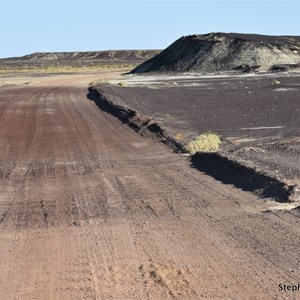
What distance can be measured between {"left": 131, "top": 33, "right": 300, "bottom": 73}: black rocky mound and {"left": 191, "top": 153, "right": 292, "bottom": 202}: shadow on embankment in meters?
75.1

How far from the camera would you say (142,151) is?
18922 mm

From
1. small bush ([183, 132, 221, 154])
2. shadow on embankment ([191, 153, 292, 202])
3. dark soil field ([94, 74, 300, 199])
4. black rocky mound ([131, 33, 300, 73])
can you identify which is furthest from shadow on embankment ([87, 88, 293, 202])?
black rocky mound ([131, 33, 300, 73])

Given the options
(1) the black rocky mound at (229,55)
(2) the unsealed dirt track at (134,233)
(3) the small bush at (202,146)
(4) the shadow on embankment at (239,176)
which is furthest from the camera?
(1) the black rocky mound at (229,55)

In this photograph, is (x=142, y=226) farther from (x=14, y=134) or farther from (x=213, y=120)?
(x=213, y=120)

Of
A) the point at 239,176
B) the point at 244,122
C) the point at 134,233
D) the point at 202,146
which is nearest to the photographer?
the point at 134,233

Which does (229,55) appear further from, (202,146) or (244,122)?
(202,146)

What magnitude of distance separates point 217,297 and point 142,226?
3351mm

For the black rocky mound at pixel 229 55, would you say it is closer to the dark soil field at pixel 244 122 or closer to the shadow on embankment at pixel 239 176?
the dark soil field at pixel 244 122

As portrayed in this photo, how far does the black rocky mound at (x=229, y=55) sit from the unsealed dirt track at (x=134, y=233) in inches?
3034

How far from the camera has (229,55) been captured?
98250mm

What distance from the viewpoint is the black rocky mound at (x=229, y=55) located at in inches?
3730

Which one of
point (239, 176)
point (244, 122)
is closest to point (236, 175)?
point (239, 176)

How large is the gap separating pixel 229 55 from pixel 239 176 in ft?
283

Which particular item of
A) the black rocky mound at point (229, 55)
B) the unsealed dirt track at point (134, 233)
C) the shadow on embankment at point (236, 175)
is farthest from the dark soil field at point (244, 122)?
the black rocky mound at point (229, 55)
